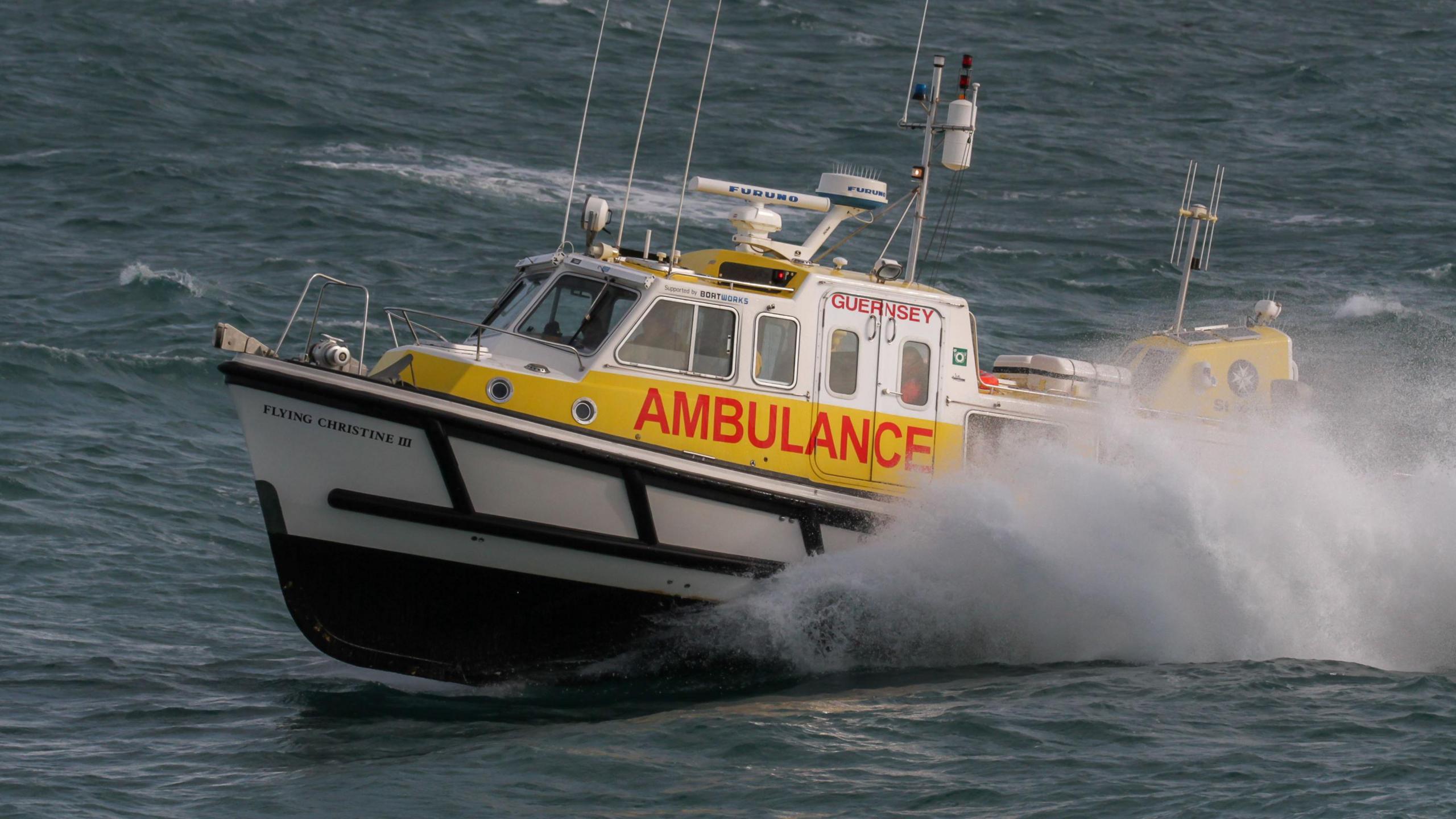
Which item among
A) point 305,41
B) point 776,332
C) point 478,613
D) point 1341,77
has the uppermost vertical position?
point 1341,77

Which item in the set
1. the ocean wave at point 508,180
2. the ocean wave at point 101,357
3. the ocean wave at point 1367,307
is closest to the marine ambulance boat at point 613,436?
the ocean wave at point 101,357

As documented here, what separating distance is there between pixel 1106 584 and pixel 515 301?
14.3ft

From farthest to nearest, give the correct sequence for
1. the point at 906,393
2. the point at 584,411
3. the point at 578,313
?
the point at 906,393
the point at 578,313
the point at 584,411

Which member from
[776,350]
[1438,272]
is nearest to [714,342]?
[776,350]

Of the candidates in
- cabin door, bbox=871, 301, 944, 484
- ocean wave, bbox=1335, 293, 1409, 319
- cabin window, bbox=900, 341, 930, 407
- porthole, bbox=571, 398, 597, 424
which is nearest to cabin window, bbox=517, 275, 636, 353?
porthole, bbox=571, 398, 597, 424

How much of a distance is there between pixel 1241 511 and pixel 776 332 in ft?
11.0

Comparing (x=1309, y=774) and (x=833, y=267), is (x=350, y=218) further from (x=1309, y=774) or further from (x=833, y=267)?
(x=1309, y=774)

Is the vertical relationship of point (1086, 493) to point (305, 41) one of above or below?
below

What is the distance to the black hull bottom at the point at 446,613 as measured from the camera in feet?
29.1

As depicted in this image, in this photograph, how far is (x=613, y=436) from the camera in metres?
9.02

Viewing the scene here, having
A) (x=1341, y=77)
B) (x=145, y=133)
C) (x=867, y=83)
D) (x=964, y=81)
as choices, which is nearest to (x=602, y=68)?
(x=867, y=83)

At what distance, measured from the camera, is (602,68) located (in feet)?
102

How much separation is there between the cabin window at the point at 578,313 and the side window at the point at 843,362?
4.40 feet

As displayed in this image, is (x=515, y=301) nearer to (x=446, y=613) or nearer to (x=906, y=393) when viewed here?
(x=446, y=613)
